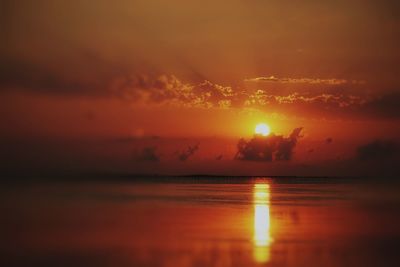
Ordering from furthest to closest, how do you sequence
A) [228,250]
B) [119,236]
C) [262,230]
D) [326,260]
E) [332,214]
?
[332,214]
[262,230]
[119,236]
[228,250]
[326,260]

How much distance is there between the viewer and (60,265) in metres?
20.2

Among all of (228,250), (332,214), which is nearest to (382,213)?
(332,214)

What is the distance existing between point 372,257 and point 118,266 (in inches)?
378

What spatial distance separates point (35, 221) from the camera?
34.1 m

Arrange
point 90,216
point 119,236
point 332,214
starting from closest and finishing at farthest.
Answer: point 119,236, point 90,216, point 332,214

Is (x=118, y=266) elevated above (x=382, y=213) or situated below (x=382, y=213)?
below

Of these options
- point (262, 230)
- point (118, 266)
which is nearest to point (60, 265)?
point (118, 266)

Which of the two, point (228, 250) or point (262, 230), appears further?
point (262, 230)

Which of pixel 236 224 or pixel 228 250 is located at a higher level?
pixel 236 224

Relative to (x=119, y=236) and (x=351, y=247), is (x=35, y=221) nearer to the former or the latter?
(x=119, y=236)

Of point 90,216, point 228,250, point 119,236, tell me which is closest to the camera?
point 228,250

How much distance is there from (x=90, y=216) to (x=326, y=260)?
19.9 metres

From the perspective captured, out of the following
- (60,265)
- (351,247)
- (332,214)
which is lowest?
(60,265)

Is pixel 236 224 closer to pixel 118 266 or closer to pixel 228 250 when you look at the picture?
pixel 228 250
